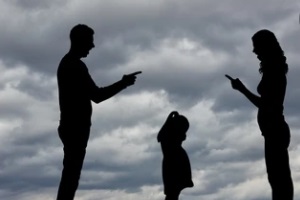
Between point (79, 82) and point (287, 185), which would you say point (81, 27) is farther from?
point (287, 185)

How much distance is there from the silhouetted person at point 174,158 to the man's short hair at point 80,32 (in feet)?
7.14

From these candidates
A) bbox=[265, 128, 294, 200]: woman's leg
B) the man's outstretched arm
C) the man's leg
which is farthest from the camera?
the man's outstretched arm

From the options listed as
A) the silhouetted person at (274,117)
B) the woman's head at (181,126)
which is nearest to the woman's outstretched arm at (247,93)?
the silhouetted person at (274,117)

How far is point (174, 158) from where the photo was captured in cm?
1033

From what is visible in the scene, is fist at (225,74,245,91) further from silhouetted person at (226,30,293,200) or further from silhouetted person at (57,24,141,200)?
silhouetted person at (57,24,141,200)

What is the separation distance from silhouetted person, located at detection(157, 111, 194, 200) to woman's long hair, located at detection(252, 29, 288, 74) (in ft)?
6.10

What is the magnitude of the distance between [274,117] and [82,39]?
3.76 m

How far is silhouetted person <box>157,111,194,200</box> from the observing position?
1024cm

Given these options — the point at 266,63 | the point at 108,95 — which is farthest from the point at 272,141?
the point at 108,95

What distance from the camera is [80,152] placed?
9609 mm

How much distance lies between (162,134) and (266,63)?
234cm

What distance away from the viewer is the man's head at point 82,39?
1013 cm

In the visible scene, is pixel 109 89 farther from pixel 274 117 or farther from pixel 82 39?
→ pixel 274 117

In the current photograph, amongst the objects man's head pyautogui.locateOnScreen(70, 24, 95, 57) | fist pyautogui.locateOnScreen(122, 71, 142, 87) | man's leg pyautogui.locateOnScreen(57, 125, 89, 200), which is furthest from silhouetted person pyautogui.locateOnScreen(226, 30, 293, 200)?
man's leg pyautogui.locateOnScreen(57, 125, 89, 200)
